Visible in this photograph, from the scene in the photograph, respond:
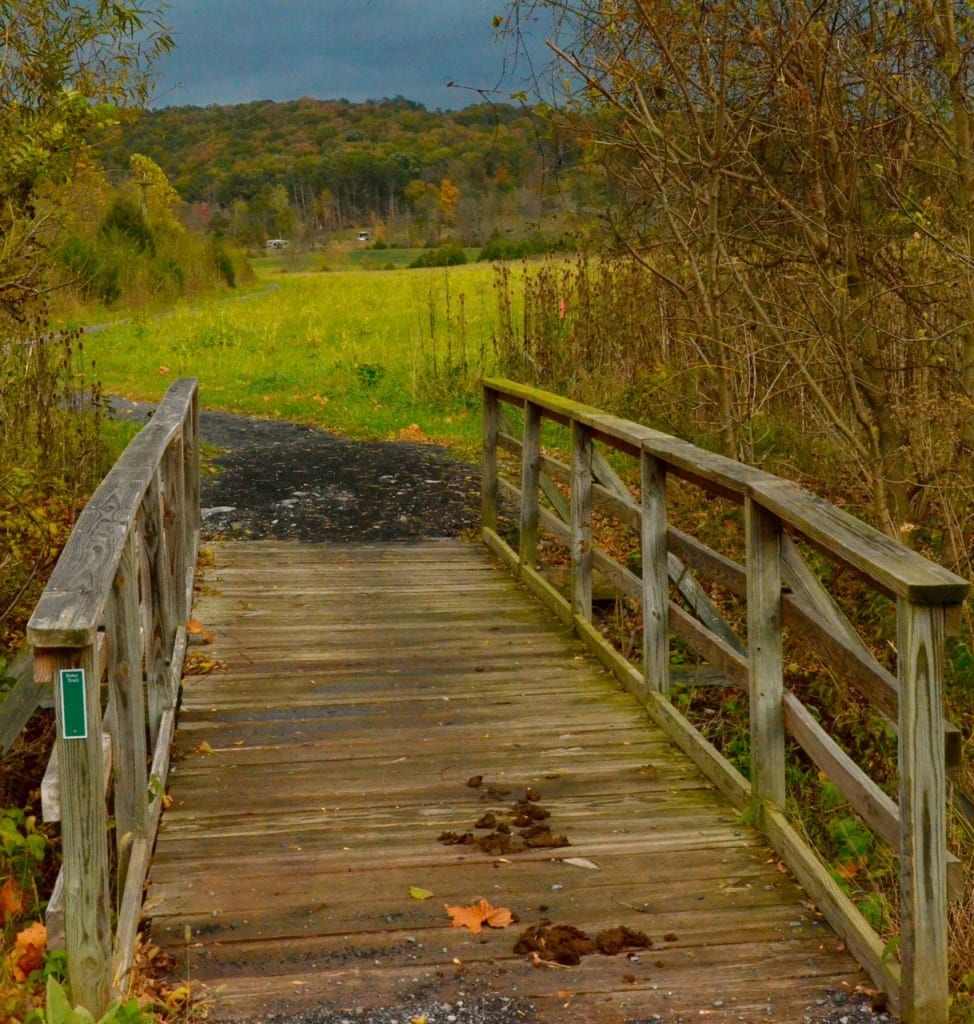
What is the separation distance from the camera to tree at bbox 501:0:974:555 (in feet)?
20.2

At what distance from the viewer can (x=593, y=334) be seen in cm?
1260

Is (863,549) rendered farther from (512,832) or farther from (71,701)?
(71,701)

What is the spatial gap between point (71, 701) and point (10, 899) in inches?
66.8

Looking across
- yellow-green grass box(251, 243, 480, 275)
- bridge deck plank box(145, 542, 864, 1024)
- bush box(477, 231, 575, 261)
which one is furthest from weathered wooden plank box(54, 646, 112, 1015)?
yellow-green grass box(251, 243, 480, 275)

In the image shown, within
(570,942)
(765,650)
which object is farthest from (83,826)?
(765,650)

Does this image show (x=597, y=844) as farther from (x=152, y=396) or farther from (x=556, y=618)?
(x=152, y=396)

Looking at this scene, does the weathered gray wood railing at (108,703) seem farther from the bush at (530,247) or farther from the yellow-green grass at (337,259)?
the yellow-green grass at (337,259)

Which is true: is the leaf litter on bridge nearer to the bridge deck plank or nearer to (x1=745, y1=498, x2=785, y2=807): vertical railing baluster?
the bridge deck plank

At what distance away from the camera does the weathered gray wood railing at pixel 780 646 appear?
9.96 feet

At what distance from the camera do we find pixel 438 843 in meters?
4.08

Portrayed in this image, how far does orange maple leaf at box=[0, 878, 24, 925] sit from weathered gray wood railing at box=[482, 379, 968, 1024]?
2.30m

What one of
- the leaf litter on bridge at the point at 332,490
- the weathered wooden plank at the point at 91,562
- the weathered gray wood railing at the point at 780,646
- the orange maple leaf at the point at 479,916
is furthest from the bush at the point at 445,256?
the orange maple leaf at the point at 479,916

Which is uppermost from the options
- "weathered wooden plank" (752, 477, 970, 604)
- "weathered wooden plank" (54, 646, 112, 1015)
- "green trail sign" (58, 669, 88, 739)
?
"weathered wooden plank" (752, 477, 970, 604)

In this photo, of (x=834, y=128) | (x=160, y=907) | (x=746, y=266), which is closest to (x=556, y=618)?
(x=746, y=266)
